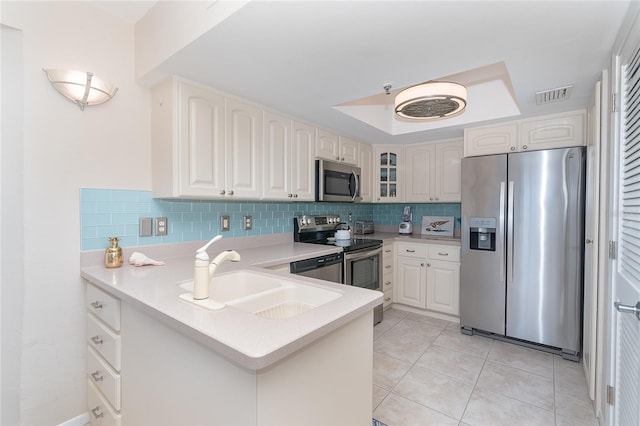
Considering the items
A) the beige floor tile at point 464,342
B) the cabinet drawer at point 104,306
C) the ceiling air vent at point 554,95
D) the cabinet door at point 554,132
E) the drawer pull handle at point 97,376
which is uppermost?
the ceiling air vent at point 554,95

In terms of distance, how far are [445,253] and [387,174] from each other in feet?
4.10

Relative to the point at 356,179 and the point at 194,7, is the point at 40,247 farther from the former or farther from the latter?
the point at 356,179

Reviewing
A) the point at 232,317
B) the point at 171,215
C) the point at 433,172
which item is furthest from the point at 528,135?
the point at 171,215

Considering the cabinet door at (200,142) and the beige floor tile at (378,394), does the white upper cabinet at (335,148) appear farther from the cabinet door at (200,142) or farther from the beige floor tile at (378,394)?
the beige floor tile at (378,394)

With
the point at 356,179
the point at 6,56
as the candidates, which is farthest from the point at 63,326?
the point at 356,179

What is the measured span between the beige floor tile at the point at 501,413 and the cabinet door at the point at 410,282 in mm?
1433

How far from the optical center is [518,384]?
6.92 feet

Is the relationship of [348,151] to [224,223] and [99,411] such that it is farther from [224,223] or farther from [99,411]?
[99,411]

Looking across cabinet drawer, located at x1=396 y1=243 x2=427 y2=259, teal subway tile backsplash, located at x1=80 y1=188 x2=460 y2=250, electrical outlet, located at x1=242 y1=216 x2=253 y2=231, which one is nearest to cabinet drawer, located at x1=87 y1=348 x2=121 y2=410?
teal subway tile backsplash, located at x1=80 y1=188 x2=460 y2=250

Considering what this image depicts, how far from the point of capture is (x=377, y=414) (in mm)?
Answer: 1815

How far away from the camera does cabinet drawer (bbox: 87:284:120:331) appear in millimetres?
1412

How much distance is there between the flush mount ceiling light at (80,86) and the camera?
1.60 m

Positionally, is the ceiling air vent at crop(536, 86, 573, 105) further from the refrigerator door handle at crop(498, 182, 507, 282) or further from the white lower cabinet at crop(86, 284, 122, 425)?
the white lower cabinet at crop(86, 284, 122, 425)

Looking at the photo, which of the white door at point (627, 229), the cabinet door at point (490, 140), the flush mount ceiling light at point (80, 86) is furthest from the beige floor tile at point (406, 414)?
the flush mount ceiling light at point (80, 86)
